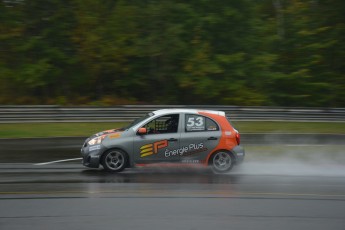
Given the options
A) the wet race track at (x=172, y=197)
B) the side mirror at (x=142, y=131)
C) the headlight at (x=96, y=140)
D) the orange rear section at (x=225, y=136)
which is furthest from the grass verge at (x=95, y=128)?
the orange rear section at (x=225, y=136)

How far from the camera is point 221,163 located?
12.9m

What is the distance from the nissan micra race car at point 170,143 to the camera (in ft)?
41.3

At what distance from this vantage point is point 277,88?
1273 inches

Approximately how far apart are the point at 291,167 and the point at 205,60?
1628 centimetres

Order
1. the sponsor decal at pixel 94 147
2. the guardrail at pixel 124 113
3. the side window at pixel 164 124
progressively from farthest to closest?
the guardrail at pixel 124 113, the side window at pixel 164 124, the sponsor decal at pixel 94 147

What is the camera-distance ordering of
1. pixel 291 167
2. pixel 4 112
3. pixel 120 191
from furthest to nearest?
pixel 4 112
pixel 291 167
pixel 120 191

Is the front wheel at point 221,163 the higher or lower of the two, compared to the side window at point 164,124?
lower

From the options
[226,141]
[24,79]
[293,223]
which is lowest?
[293,223]

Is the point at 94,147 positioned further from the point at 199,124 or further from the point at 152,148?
the point at 199,124

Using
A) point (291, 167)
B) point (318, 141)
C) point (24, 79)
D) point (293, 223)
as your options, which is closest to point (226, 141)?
point (291, 167)

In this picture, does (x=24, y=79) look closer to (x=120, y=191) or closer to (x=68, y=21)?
(x=68, y=21)

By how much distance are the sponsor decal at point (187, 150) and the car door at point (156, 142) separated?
0.07 metres

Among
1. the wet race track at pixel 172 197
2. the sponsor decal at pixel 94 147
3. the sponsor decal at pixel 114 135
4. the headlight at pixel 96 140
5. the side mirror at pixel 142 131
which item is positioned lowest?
the wet race track at pixel 172 197

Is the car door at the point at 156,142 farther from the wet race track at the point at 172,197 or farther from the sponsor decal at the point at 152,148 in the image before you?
the wet race track at the point at 172,197
